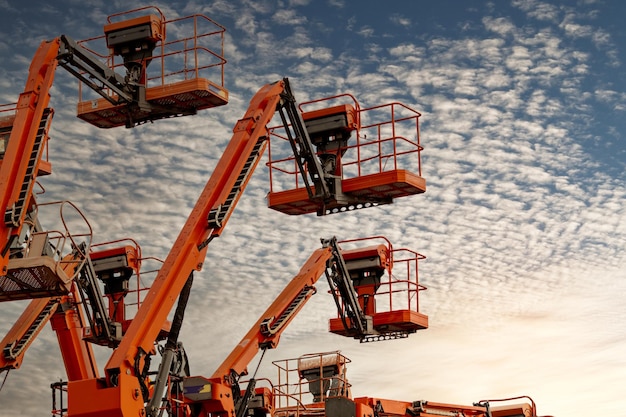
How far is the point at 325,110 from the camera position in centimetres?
2666

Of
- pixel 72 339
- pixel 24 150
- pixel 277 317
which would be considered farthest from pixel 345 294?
pixel 24 150

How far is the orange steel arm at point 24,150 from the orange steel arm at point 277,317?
5717 mm

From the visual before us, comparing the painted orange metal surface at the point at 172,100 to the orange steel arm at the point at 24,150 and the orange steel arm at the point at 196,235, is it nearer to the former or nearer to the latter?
the orange steel arm at the point at 196,235

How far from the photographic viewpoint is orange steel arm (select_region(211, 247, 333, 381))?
74.5 feet

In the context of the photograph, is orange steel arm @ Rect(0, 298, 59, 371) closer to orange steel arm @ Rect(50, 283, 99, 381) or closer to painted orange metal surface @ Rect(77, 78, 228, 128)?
orange steel arm @ Rect(50, 283, 99, 381)

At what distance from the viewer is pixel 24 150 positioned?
19438 millimetres

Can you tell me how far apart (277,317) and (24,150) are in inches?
297

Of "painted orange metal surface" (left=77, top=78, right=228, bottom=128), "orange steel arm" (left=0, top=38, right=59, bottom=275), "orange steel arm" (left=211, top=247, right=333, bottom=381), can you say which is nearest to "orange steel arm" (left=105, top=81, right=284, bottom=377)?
"painted orange metal surface" (left=77, top=78, right=228, bottom=128)

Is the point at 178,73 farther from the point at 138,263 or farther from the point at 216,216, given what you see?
the point at 138,263

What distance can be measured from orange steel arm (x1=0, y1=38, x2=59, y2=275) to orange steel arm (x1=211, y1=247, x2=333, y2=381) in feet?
18.8

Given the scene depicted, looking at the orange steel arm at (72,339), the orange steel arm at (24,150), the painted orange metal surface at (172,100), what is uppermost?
the painted orange metal surface at (172,100)

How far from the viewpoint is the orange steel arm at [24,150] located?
60.8 feet

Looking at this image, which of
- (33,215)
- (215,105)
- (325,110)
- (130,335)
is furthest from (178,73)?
(130,335)

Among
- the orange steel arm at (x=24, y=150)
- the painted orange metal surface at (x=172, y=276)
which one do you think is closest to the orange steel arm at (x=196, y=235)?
the painted orange metal surface at (x=172, y=276)
